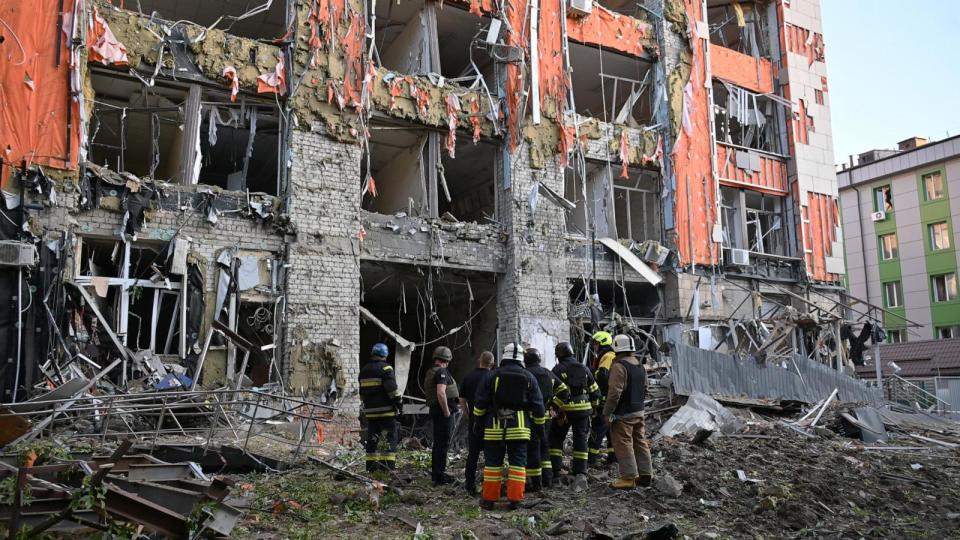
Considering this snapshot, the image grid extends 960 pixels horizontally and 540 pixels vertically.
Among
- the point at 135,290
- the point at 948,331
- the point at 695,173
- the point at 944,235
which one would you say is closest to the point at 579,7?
Result: the point at 695,173

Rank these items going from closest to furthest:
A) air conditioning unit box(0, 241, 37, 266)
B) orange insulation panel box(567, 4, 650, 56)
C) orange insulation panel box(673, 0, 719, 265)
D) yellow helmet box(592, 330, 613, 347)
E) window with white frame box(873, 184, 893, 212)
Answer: yellow helmet box(592, 330, 613, 347), air conditioning unit box(0, 241, 37, 266), orange insulation panel box(567, 4, 650, 56), orange insulation panel box(673, 0, 719, 265), window with white frame box(873, 184, 893, 212)

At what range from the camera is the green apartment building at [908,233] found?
37.3 meters

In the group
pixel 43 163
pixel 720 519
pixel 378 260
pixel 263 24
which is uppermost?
pixel 263 24

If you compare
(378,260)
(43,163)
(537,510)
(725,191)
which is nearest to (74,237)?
(43,163)

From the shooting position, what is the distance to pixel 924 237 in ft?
127

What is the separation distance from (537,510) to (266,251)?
26.8 ft

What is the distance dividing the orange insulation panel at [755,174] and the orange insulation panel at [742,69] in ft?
7.17

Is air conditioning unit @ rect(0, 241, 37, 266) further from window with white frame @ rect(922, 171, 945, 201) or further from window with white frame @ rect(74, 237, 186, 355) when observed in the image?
window with white frame @ rect(922, 171, 945, 201)

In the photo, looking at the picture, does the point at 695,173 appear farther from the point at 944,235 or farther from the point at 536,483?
the point at 944,235

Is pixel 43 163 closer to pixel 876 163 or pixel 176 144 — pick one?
pixel 176 144

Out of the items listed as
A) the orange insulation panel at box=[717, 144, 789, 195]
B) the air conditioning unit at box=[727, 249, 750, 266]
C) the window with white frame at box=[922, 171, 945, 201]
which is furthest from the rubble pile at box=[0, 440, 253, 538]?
the window with white frame at box=[922, 171, 945, 201]

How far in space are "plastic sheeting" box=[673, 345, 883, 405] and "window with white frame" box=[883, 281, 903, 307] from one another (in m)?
26.1

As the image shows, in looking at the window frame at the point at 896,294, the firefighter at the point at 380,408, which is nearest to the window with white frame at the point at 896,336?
the window frame at the point at 896,294

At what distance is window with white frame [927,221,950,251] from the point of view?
1483 inches
